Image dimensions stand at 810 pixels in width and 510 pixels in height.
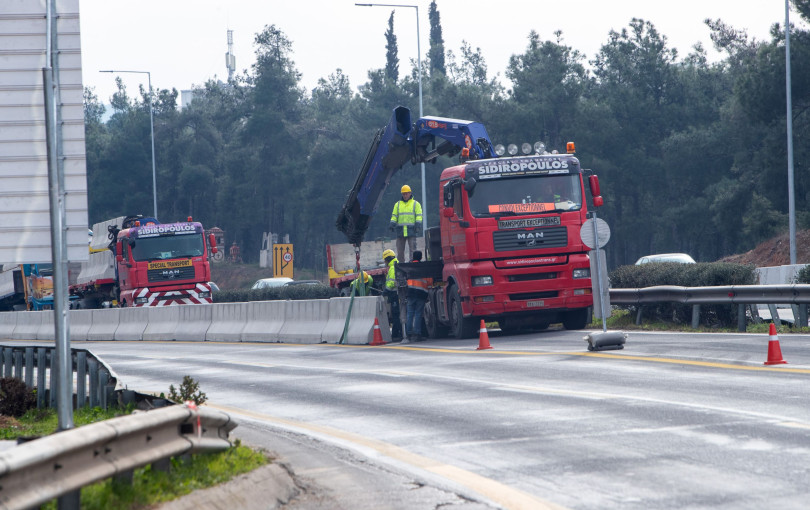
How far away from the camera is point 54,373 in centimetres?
1255

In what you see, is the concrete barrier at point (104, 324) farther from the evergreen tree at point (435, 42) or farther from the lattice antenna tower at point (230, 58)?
the lattice antenna tower at point (230, 58)

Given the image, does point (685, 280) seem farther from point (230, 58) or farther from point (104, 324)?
point (230, 58)

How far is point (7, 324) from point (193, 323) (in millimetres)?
12237

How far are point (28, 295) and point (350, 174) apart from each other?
1583 inches

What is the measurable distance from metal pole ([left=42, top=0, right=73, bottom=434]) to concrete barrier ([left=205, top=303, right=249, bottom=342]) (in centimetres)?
2094

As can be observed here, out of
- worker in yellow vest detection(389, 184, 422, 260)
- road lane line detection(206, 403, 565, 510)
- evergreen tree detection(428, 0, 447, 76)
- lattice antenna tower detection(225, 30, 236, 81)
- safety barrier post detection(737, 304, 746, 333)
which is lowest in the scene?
road lane line detection(206, 403, 565, 510)

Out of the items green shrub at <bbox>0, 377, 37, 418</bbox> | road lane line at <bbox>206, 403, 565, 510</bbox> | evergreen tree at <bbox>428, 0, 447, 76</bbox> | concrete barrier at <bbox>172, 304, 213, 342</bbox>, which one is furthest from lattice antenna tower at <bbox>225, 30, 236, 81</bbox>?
road lane line at <bbox>206, 403, 565, 510</bbox>

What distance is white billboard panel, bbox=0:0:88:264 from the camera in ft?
28.8

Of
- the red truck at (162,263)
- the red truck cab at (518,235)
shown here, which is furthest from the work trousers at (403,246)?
the red truck at (162,263)

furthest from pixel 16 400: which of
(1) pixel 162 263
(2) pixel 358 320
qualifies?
(1) pixel 162 263

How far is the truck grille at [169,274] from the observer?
36.7 metres

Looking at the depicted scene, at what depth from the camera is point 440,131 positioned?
23.5 metres

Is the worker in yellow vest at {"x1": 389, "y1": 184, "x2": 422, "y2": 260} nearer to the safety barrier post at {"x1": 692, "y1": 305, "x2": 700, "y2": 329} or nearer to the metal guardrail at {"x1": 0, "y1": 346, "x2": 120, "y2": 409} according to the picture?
the safety barrier post at {"x1": 692, "y1": 305, "x2": 700, "y2": 329}

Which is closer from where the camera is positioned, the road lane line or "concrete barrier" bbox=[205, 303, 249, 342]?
the road lane line
